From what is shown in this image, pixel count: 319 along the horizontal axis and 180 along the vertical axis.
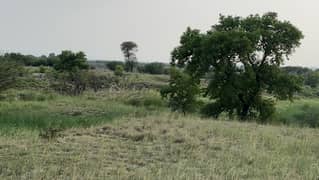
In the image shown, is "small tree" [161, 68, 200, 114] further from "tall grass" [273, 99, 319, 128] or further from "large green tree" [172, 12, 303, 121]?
"tall grass" [273, 99, 319, 128]

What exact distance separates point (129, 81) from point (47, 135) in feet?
160

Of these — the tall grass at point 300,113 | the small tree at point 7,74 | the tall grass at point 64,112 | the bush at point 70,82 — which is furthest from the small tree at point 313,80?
the small tree at point 7,74

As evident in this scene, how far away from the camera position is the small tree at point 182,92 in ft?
107

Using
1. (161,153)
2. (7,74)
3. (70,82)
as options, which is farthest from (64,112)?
(70,82)

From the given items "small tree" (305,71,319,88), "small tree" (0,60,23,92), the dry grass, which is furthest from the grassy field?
"small tree" (305,71,319,88)

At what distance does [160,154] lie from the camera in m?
11.4

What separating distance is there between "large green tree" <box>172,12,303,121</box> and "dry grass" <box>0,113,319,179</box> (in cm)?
1171

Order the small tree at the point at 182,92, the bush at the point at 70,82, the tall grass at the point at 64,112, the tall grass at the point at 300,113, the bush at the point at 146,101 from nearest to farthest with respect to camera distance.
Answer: the tall grass at the point at 64,112 < the small tree at the point at 182,92 < the tall grass at the point at 300,113 < the bush at the point at 146,101 < the bush at the point at 70,82

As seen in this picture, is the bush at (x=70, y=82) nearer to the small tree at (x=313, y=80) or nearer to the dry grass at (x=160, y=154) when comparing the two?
the small tree at (x=313, y=80)

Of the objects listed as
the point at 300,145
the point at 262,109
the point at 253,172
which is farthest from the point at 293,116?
the point at 253,172

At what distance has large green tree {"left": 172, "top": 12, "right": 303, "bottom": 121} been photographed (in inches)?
1088

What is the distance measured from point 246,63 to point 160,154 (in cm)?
1802

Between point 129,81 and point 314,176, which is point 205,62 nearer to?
point 314,176

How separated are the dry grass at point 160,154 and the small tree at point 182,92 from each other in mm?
16415
